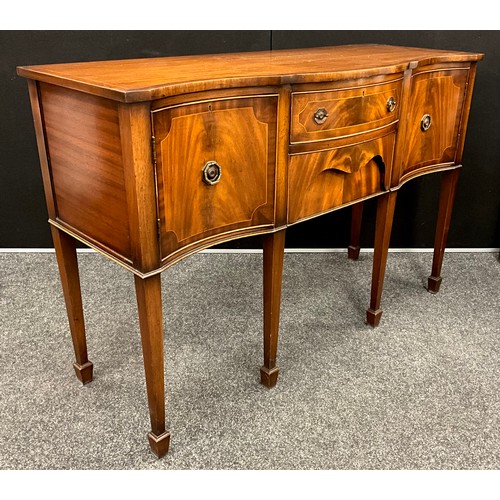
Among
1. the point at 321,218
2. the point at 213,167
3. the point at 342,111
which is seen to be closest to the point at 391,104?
the point at 342,111

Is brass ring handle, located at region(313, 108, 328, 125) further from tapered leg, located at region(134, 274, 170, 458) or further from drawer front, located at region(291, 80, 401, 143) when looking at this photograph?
tapered leg, located at region(134, 274, 170, 458)

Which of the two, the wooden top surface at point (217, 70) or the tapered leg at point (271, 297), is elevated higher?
the wooden top surface at point (217, 70)

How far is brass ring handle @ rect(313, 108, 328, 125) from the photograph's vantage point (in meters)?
1.48

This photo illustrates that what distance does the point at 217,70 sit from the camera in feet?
4.61

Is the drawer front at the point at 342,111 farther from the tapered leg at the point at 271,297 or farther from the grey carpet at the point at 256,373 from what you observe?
the grey carpet at the point at 256,373

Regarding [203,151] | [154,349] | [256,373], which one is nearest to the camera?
[203,151]

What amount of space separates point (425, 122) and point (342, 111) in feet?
1.73

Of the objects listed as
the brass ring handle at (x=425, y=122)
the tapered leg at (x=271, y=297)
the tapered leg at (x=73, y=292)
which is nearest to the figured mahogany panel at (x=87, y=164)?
the tapered leg at (x=73, y=292)

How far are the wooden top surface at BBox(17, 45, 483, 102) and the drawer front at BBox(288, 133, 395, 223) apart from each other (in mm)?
215

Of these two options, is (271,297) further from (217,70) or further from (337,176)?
(217,70)

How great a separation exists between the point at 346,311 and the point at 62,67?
52.9 inches

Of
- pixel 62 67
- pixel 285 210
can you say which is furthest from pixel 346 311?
pixel 62 67

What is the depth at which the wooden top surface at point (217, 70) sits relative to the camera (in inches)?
45.9

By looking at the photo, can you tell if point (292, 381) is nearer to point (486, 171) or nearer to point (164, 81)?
point (164, 81)
